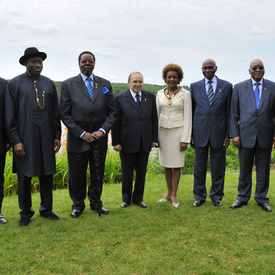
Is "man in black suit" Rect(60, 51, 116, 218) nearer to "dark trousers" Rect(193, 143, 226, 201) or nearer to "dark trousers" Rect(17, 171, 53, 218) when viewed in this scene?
"dark trousers" Rect(17, 171, 53, 218)

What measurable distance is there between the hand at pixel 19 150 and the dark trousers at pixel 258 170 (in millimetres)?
3257

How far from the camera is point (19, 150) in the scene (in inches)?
181

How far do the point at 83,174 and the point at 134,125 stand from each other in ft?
3.46

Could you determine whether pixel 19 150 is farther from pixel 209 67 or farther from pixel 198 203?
pixel 209 67

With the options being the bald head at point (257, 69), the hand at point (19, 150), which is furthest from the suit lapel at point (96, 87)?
the bald head at point (257, 69)

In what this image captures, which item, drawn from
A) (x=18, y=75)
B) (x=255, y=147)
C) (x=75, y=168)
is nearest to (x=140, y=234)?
(x=75, y=168)

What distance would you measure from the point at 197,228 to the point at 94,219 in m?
1.46

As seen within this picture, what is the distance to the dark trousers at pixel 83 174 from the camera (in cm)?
504

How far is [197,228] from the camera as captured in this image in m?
4.74

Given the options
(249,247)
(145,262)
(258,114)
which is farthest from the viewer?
(258,114)

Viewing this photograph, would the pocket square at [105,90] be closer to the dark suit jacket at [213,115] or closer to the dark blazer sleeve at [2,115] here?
the dark blazer sleeve at [2,115]

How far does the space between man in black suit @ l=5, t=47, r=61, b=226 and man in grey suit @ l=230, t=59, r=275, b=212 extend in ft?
8.90

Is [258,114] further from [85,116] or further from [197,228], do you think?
[85,116]

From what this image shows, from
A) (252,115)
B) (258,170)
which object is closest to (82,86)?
(252,115)
